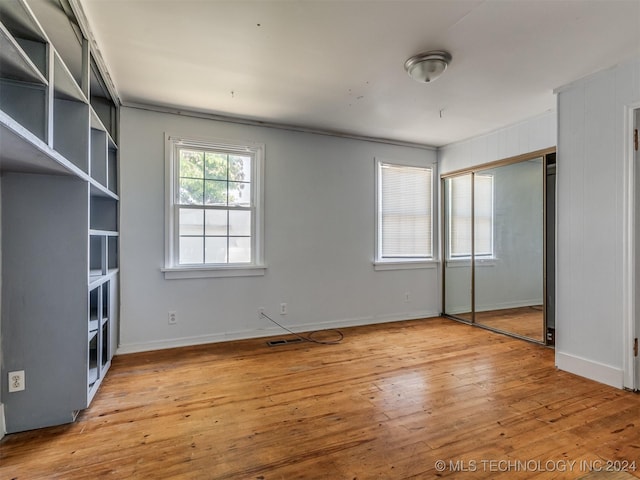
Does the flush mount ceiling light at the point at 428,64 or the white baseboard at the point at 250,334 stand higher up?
the flush mount ceiling light at the point at 428,64

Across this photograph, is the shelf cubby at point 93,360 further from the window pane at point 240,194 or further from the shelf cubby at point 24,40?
the window pane at point 240,194

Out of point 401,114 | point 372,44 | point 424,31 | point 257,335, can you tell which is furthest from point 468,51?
A: point 257,335

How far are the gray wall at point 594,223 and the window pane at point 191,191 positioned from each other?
359 centimetres

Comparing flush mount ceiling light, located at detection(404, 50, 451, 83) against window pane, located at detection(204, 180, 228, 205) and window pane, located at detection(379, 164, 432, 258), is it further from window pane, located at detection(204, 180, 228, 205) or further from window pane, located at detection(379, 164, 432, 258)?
window pane, located at detection(204, 180, 228, 205)

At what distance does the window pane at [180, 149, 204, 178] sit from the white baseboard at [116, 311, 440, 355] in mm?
1804

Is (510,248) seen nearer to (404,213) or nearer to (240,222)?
(404,213)

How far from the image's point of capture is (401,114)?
3650mm

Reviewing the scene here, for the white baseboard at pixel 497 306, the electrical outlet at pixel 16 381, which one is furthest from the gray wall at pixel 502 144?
the electrical outlet at pixel 16 381

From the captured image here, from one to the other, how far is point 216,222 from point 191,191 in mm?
431

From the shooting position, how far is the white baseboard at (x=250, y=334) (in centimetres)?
342

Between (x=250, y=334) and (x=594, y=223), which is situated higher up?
(x=594, y=223)

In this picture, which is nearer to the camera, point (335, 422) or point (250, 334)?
point (335, 422)

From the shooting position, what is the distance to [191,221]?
3.66 m

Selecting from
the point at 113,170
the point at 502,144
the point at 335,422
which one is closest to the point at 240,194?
the point at 113,170
